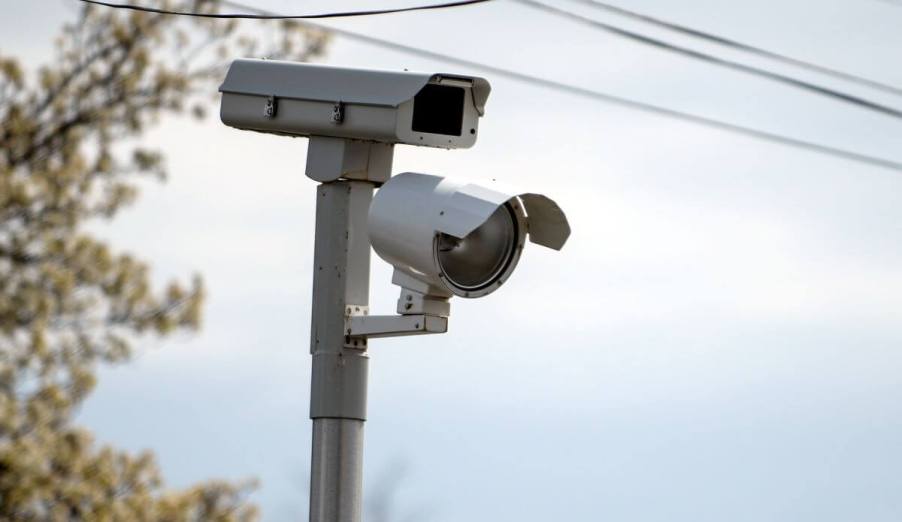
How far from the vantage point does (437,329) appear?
Answer: 463 cm

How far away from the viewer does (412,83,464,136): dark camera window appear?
4.71m

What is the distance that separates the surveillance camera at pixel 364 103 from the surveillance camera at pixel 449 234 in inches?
8.1

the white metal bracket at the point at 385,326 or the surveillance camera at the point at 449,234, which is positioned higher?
the surveillance camera at the point at 449,234

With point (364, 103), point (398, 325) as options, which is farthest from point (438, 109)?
point (398, 325)

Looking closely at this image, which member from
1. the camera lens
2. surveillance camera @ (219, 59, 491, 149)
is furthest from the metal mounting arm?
surveillance camera @ (219, 59, 491, 149)

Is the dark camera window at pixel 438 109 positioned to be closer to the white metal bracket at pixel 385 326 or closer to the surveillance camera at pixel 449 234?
the surveillance camera at pixel 449 234

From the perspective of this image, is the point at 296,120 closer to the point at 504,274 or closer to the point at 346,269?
the point at 346,269

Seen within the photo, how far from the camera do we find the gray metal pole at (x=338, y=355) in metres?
4.56

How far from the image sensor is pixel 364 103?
4.66 meters

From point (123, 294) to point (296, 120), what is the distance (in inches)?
195

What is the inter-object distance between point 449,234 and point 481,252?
18 centimetres

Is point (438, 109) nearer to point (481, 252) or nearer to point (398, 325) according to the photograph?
point (481, 252)

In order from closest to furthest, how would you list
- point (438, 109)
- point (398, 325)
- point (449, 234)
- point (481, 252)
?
point (449, 234) < point (481, 252) < point (398, 325) < point (438, 109)

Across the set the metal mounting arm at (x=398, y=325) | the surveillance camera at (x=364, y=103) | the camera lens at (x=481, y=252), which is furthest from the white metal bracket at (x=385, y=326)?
the surveillance camera at (x=364, y=103)
